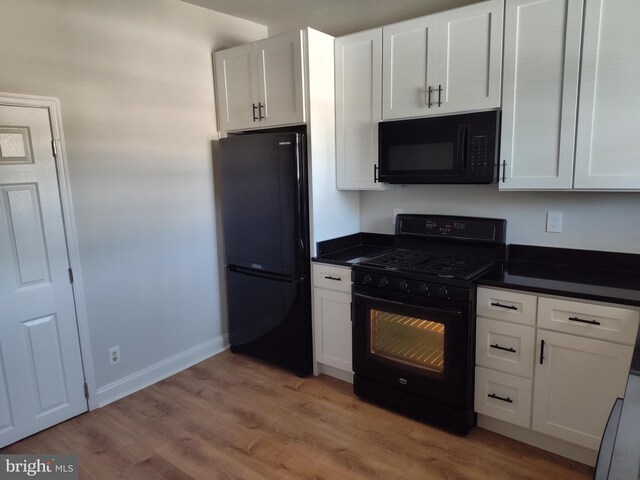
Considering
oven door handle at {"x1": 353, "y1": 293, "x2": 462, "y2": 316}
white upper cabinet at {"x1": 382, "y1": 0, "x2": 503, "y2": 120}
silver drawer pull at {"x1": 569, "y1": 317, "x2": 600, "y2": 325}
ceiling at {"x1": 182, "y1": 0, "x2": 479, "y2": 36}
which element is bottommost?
oven door handle at {"x1": 353, "y1": 293, "x2": 462, "y2": 316}

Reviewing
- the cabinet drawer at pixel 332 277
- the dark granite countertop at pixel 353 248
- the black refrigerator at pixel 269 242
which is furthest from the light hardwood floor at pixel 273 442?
the dark granite countertop at pixel 353 248

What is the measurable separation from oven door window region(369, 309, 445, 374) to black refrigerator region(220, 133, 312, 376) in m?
0.61

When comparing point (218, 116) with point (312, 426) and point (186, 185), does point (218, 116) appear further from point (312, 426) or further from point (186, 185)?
point (312, 426)

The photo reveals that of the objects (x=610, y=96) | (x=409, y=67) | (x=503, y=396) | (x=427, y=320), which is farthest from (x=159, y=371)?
(x=610, y=96)

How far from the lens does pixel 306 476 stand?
2102 mm

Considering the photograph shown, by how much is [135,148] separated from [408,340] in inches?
84.5

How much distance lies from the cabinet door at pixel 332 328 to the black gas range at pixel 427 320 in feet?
0.47

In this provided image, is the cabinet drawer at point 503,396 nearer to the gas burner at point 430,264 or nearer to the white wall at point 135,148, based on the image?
the gas burner at point 430,264

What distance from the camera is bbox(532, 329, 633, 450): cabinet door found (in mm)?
1948

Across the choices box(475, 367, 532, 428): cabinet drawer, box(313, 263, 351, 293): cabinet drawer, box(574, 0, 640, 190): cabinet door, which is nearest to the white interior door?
box(313, 263, 351, 293): cabinet drawer

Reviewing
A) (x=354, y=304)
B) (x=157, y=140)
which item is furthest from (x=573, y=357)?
(x=157, y=140)

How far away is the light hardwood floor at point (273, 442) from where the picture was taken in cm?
213

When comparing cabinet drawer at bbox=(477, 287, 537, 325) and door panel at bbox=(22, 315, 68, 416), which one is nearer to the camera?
cabinet drawer at bbox=(477, 287, 537, 325)

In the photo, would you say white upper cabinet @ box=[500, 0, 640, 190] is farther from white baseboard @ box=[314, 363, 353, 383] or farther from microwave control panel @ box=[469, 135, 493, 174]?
white baseboard @ box=[314, 363, 353, 383]
